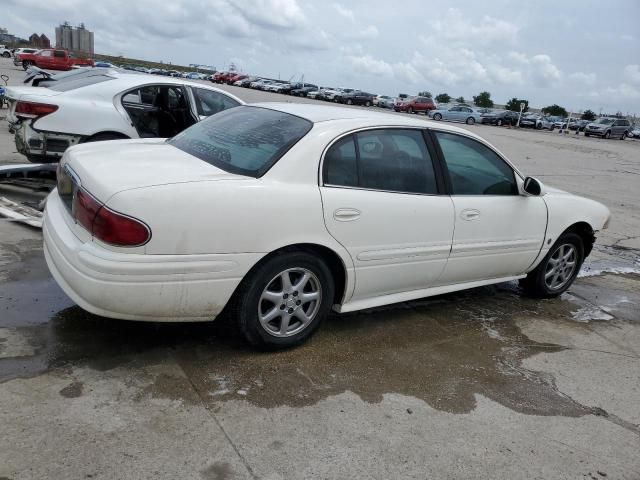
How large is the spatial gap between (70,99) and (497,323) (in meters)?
5.46

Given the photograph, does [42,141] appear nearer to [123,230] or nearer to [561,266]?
[123,230]

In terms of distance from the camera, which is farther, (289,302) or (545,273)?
(545,273)

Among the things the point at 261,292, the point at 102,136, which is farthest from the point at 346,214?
the point at 102,136

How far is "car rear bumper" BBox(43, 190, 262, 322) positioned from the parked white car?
3880mm

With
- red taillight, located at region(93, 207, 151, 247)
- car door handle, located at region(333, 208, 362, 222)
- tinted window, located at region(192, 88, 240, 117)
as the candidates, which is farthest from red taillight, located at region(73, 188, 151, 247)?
tinted window, located at region(192, 88, 240, 117)

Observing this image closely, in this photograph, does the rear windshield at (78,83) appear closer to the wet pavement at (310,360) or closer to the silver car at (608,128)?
the wet pavement at (310,360)

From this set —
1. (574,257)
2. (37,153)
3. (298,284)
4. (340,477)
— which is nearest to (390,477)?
(340,477)

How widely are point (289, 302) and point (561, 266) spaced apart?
116 inches

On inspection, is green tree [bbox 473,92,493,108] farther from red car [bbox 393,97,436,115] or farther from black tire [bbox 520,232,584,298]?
black tire [bbox 520,232,584,298]

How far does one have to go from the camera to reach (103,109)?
6789 mm

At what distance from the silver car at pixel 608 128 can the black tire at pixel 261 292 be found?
4519 centimetres

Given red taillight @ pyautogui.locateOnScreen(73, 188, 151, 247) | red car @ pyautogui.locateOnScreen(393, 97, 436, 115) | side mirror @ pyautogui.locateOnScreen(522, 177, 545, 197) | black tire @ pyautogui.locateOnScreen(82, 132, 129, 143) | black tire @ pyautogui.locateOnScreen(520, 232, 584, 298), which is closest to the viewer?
red taillight @ pyautogui.locateOnScreen(73, 188, 151, 247)

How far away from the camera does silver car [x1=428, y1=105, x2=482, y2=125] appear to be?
4253cm

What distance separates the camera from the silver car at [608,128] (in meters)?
42.5
